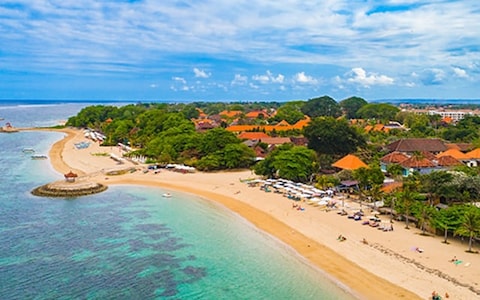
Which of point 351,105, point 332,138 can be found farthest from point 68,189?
point 351,105

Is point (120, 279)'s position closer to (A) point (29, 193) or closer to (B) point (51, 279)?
(B) point (51, 279)

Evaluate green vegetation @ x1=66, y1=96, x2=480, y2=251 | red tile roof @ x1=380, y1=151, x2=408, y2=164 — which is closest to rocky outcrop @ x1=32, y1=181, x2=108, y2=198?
green vegetation @ x1=66, y1=96, x2=480, y2=251

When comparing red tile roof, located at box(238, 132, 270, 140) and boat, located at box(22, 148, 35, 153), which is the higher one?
red tile roof, located at box(238, 132, 270, 140)

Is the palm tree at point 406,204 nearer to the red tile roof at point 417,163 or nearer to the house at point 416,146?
the red tile roof at point 417,163

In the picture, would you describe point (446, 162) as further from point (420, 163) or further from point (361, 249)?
point (361, 249)

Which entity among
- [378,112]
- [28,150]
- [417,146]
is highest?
[378,112]

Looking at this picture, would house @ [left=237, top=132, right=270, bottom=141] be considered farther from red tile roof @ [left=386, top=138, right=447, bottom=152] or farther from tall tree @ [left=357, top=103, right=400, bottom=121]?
tall tree @ [left=357, top=103, right=400, bottom=121]

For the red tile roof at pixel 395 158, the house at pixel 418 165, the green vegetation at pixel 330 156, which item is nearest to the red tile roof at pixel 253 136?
the green vegetation at pixel 330 156
